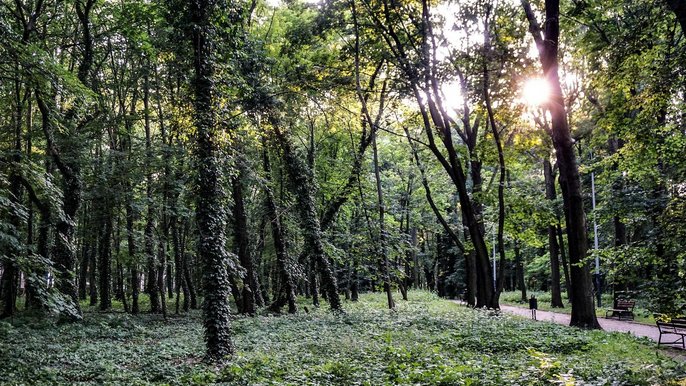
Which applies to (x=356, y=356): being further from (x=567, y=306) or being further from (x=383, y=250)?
(x=567, y=306)

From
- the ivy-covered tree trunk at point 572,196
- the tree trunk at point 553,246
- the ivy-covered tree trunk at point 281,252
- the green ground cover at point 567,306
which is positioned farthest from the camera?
the tree trunk at point 553,246

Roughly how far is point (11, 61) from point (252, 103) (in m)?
7.34

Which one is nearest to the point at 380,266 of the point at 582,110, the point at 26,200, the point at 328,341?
the point at 328,341

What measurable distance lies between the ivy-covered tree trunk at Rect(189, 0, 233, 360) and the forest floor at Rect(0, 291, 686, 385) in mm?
1053

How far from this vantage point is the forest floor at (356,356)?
657 centimetres

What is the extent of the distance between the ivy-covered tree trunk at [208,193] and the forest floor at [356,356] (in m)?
1.05

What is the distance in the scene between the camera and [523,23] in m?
16.2

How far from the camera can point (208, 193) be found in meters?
10.6

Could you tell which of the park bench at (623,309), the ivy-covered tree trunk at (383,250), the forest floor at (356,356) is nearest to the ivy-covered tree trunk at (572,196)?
the forest floor at (356,356)

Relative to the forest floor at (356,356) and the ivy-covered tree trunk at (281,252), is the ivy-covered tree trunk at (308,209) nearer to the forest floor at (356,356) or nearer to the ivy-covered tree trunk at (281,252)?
the ivy-covered tree trunk at (281,252)

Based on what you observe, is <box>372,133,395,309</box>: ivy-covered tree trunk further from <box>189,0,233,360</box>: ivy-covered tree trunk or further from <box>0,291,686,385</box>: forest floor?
<box>189,0,233,360</box>: ivy-covered tree trunk

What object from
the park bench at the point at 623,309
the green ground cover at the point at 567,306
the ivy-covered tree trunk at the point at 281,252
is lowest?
the green ground cover at the point at 567,306

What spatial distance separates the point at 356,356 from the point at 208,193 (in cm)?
507

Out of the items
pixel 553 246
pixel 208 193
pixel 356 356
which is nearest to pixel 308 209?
pixel 208 193
